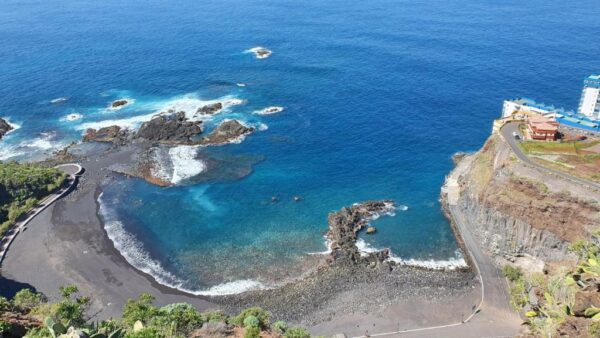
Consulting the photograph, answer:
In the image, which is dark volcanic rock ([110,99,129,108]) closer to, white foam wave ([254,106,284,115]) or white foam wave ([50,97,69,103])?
white foam wave ([50,97,69,103])

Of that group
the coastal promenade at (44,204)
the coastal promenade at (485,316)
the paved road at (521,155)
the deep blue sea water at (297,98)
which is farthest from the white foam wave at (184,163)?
the paved road at (521,155)

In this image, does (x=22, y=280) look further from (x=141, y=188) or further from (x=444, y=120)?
(x=444, y=120)

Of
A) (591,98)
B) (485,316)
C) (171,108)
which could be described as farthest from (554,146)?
(171,108)

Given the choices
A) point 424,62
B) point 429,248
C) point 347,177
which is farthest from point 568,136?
point 424,62

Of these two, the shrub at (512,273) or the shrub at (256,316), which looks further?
the shrub at (512,273)

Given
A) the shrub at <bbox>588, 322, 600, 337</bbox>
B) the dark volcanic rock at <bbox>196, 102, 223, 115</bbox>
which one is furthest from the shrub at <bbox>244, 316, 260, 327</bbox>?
the dark volcanic rock at <bbox>196, 102, 223, 115</bbox>

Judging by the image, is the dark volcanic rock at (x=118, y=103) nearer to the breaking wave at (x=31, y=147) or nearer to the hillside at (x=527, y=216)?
the breaking wave at (x=31, y=147)

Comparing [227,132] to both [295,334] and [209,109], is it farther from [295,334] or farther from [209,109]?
[295,334]
